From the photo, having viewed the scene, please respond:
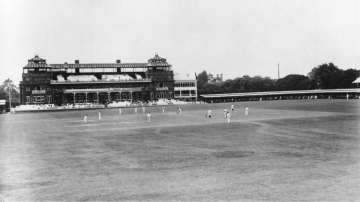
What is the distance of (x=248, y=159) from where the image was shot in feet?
50.8

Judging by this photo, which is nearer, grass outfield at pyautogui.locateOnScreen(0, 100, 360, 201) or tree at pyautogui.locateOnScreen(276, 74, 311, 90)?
grass outfield at pyautogui.locateOnScreen(0, 100, 360, 201)

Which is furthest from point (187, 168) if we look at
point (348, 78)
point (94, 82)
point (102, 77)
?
point (348, 78)

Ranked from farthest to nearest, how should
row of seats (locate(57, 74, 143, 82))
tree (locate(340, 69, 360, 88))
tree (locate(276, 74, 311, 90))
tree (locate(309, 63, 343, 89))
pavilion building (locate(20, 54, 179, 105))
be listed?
tree (locate(276, 74, 311, 90)) → tree (locate(309, 63, 343, 89)) → tree (locate(340, 69, 360, 88)) → row of seats (locate(57, 74, 143, 82)) → pavilion building (locate(20, 54, 179, 105))

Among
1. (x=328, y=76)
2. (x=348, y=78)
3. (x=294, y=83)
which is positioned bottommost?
(x=294, y=83)

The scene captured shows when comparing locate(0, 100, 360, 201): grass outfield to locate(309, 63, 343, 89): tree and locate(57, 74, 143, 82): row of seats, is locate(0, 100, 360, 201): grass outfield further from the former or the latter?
locate(309, 63, 343, 89): tree

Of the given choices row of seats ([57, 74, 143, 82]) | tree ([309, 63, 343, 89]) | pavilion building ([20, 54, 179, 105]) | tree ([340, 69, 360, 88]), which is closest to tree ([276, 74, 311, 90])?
tree ([309, 63, 343, 89])

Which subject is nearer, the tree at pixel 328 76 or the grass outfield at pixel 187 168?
the grass outfield at pixel 187 168

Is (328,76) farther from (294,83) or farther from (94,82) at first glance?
(94,82)

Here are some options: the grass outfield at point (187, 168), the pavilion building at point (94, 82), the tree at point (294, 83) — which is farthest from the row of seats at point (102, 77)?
the grass outfield at point (187, 168)

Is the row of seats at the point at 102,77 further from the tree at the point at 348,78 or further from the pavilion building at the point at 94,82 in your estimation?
the tree at the point at 348,78

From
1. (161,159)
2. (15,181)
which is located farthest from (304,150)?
(15,181)

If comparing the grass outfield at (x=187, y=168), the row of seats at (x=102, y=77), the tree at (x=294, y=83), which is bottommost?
the grass outfield at (x=187, y=168)

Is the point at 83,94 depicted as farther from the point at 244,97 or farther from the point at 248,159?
the point at 248,159

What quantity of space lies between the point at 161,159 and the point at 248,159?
10.5 ft
